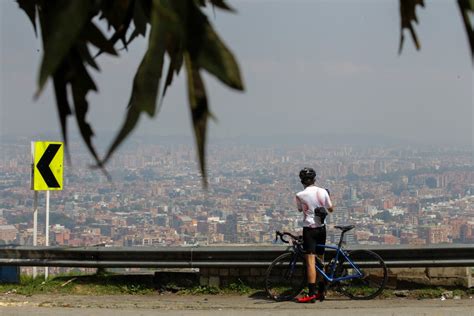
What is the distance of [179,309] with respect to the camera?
9.63 m

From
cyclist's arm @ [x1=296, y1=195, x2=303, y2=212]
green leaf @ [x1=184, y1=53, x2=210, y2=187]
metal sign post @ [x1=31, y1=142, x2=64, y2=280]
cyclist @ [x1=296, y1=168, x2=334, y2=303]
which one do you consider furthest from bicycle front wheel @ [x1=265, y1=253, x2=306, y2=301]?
green leaf @ [x1=184, y1=53, x2=210, y2=187]

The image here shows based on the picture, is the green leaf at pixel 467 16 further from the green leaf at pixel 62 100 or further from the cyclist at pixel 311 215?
the cyclist at pixel 311 215

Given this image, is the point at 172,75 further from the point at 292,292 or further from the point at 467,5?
the point at 292,292

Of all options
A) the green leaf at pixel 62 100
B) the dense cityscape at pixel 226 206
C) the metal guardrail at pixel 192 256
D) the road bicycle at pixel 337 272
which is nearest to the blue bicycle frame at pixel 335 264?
the road bicycle at pixel 337 272

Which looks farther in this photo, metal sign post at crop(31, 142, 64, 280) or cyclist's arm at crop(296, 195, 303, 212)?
metal sign post at crop(31, 142, 64, 280)

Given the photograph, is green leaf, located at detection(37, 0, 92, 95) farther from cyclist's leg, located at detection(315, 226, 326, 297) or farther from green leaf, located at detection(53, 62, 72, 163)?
cyclist's leg, located at detection(315, 226, 326, 297)

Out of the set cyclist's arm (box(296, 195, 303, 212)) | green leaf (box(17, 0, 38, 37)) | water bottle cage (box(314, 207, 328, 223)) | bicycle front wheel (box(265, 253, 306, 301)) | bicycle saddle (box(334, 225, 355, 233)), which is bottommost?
bicycle front wheel (box(265, 253, 306, 301))

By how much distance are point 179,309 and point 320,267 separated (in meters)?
1.73

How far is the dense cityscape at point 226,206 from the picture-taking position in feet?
33.2

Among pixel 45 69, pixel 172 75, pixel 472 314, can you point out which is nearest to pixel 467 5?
pixel 172 75

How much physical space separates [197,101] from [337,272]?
325 inches

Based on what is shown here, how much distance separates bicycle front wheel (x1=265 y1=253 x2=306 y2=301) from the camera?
9922 millimetres

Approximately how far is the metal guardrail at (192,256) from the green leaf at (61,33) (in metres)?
8.57

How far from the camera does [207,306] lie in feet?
32.1
